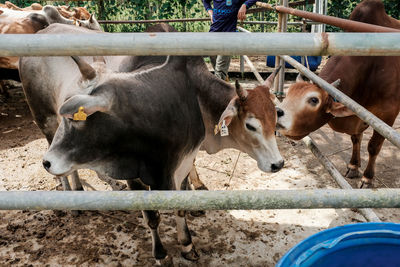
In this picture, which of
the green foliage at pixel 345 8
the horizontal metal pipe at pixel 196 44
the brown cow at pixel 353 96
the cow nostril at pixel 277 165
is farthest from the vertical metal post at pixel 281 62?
the green foliage at pixel 345 8

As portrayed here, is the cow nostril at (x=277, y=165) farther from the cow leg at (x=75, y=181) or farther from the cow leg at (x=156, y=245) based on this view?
the cow leg at (x=75, y=181)

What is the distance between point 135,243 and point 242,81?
5.05m

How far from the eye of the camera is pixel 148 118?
209cm

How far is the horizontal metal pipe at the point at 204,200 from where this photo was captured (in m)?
0.98

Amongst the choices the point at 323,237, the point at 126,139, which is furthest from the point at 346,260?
the point at 126,139

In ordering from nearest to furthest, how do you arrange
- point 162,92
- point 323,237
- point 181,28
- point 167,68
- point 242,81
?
point 323,237
point 162,92
point 167,68
point 242,81
point 181,28

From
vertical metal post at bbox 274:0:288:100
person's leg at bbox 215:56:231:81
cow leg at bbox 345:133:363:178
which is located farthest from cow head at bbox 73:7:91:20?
cow leg at bbox 345:133:363:178

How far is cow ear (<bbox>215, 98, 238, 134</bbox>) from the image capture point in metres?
2.29

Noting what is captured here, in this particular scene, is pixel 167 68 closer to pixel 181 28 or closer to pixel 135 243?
pixel 135 243

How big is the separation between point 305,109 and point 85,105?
1794 millimetres

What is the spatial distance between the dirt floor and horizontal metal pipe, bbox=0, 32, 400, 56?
6.45ft

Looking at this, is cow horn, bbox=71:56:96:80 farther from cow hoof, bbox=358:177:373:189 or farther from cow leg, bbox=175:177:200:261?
cow hoof, bbox=358:177:373:189

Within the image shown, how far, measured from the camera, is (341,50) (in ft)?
3.21

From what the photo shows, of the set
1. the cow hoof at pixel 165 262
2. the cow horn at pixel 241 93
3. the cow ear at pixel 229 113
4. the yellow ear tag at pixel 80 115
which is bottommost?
the cow hoof at pixel 165 262
